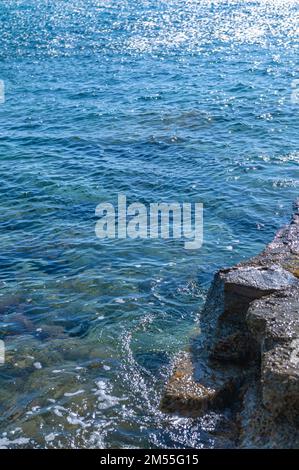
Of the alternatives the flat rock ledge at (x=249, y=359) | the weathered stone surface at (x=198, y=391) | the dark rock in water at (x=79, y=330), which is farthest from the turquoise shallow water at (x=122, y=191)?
the flat rock ledge at (x=249, y=359)

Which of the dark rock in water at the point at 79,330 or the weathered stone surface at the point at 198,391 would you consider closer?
the weathered stone surface at the point at 198,391

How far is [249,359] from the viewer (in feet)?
33.7

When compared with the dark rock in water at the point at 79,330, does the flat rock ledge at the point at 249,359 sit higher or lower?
higher

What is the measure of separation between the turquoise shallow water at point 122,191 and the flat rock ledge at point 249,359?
17.2 inches

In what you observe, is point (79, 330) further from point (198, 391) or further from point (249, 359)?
point (249, 359)

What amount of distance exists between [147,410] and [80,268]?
220 inches

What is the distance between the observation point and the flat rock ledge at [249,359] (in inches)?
320

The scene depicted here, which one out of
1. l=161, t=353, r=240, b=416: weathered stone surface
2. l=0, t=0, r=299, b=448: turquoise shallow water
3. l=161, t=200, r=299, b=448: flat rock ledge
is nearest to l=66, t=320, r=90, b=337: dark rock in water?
l=0, t=0, r=299, b=448: turquoise shallow water

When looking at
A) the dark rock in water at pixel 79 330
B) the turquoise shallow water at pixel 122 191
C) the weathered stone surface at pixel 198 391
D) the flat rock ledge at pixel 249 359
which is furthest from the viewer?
the dark rock in water at pixel 79 330

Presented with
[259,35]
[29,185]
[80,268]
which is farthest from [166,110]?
[259,35]

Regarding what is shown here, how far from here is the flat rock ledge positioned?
26.7ft

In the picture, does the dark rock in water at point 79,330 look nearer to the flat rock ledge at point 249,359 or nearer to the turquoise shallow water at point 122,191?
the turquoise shallow water at point 122,191

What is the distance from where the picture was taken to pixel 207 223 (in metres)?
17.1

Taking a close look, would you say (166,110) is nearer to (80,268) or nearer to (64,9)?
(80,268)
